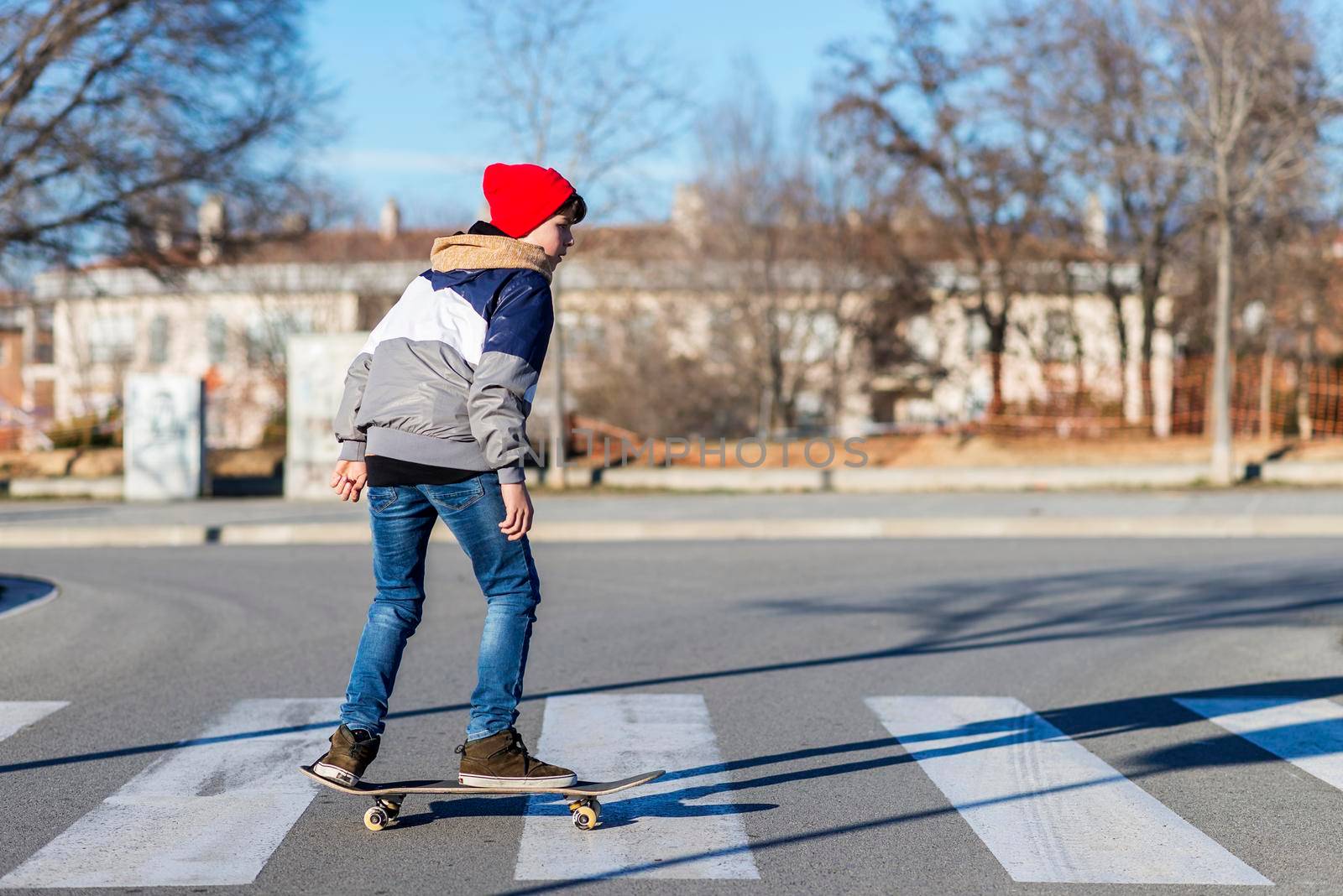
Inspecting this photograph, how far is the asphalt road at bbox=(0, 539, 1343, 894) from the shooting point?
13.9 ft

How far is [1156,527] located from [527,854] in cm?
1382

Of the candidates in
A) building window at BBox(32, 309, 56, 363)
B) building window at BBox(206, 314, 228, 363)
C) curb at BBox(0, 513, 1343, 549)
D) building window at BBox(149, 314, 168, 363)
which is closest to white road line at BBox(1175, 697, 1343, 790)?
curb at BBox(0, 513, 1343, 549)

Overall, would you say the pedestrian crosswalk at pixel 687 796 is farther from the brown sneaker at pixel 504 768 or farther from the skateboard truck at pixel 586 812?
the brown sneaker at pixel 504 768

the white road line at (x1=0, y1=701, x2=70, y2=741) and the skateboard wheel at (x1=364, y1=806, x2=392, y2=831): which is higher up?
the skateboard wheel at (x1=364, y1=806, x2=392, y2=831)

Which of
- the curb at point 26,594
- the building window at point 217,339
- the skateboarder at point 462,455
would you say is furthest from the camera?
the building window at point 217,339

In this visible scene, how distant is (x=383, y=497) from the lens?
4.57 meters

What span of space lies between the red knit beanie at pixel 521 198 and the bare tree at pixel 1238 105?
19.0 meters

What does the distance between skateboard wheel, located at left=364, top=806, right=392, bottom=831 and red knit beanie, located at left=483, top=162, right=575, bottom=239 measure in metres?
1.83

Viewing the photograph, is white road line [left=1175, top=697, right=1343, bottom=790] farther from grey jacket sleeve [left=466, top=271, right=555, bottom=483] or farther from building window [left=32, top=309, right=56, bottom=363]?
building window [left=32, top=309, right=56, bottom=363]

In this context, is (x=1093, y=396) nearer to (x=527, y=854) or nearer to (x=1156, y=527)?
(x=1156, y=527)

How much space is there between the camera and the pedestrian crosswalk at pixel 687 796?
164 inches

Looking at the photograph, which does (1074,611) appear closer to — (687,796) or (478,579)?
(687,796)

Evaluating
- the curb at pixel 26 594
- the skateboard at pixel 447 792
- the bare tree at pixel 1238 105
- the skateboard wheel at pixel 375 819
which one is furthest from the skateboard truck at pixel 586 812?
the bare tree at pixel 1238 105

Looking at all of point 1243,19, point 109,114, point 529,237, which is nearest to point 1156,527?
point 1243,19
